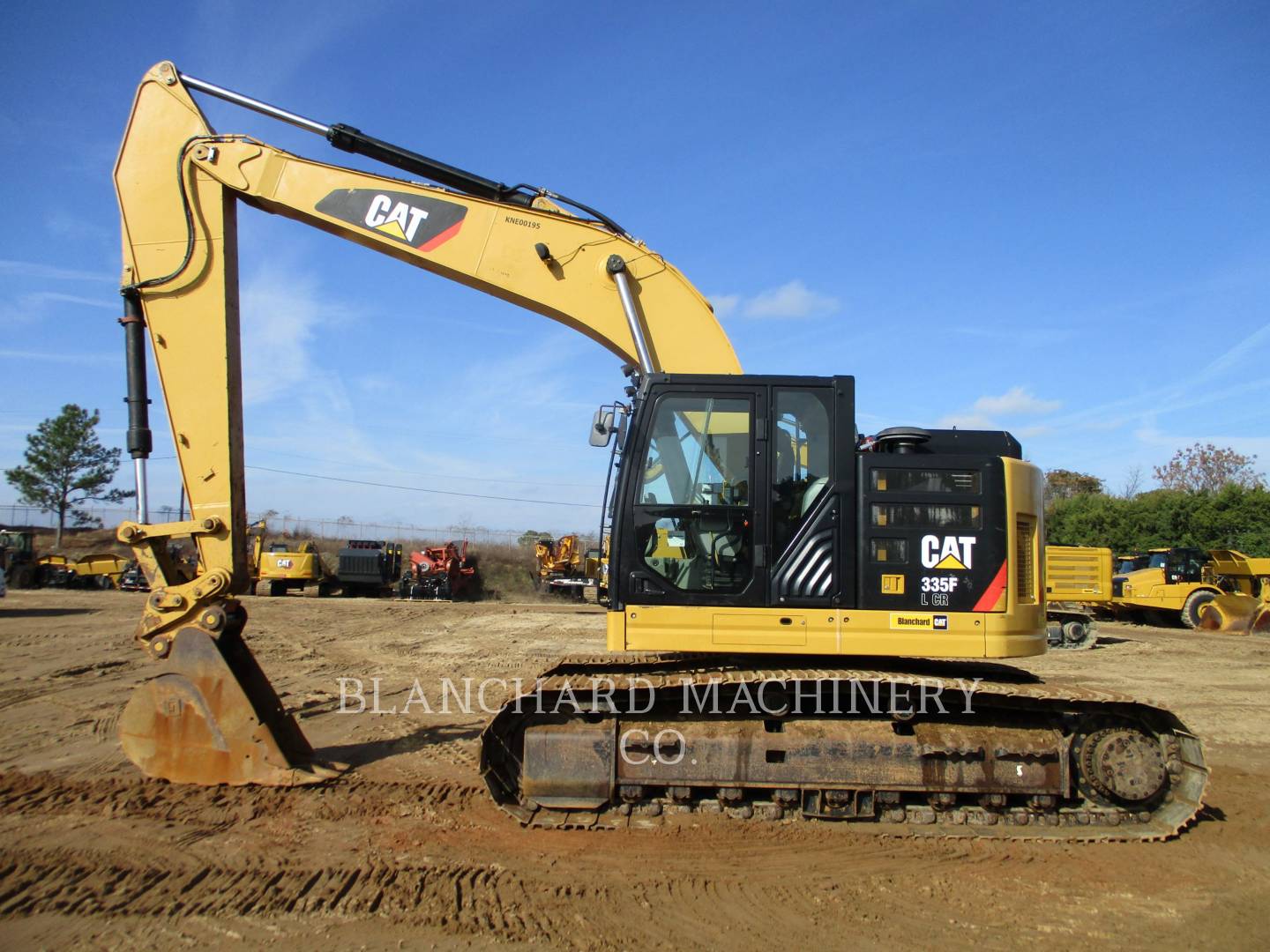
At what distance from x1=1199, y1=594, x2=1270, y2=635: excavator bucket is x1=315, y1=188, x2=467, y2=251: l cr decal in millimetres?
22355

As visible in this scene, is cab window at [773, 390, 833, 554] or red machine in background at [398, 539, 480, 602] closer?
cab window at [773, 390, 833, 554]

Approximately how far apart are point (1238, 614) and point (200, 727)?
77.5 feet

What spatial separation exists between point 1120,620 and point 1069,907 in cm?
2338

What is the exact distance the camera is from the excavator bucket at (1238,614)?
20.7 metres

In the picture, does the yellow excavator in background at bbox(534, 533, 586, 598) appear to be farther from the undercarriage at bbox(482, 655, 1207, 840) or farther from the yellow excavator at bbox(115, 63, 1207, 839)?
the undercarriage at bbox(482, 655, 1207, 840)

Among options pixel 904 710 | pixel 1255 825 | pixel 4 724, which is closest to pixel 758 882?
pixel 904 710

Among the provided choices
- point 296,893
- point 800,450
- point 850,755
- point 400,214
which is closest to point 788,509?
point 800,450

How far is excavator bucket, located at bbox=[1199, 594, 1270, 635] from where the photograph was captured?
20.7 metres

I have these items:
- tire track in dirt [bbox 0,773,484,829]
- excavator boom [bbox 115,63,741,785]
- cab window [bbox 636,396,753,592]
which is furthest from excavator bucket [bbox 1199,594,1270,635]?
tire track in dirt [bbox 0,773,484,829]

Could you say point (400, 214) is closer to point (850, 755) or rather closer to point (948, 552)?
point (948, 552)

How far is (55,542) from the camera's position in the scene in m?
45.1

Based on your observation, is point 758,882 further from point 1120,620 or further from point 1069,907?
point 1120,620

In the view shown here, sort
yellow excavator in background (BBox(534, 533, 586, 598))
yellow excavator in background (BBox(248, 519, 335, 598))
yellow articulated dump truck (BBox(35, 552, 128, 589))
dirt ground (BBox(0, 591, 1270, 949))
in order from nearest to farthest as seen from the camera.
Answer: dirt ground (BBox(0, 591, 1270, 949)) < yellow excavator in background (BBox(248, 519, 335, 598)) < yellow articulated dump truck (BBox(35, 552, 128, 589)) < yellow excavator in background (BBox(534, 533, 586, 598))

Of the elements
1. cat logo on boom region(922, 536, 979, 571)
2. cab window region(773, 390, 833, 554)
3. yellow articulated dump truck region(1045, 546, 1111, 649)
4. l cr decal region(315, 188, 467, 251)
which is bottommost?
yellow articulated dump truck region(1045, 546, 1111, 649)
